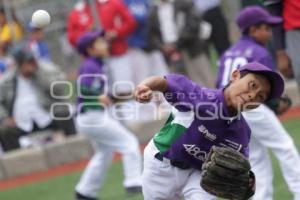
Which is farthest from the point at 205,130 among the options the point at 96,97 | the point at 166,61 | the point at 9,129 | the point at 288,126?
the point at 166,61

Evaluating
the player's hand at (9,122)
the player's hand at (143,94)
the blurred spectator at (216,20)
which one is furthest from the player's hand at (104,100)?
the blurred spectator at (216,20)

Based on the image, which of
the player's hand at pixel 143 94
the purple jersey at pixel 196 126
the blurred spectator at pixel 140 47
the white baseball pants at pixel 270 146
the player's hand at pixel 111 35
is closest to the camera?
the player's hand at pixel 143 94

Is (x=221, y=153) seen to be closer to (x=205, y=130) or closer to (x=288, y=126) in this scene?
(x=205, y=130)

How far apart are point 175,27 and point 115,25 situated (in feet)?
3.59

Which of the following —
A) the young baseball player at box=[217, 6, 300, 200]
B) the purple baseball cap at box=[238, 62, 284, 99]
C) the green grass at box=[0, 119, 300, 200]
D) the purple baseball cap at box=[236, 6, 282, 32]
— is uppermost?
the purple baseball cap at box=[236, 6, 282, 32]

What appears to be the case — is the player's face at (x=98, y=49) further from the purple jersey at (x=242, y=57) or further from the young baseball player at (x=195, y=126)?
the young baseball player at (x=195, y=126)

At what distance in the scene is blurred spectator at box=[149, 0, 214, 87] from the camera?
40.3 ft

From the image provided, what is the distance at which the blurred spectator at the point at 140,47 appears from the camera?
12.2m

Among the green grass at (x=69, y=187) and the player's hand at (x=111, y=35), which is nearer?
the green grass at (x=69, y=187)

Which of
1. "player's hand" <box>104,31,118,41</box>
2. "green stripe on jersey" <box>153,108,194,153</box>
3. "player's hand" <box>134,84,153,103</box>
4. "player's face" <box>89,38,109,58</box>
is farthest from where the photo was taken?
"player's hand" <box>104,31,118,41</box>

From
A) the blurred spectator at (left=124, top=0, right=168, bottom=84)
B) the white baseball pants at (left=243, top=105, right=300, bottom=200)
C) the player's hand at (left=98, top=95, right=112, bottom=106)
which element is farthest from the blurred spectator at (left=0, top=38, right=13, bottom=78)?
the white baseball pants at (left=243, top=105, right=300, bottom=200)

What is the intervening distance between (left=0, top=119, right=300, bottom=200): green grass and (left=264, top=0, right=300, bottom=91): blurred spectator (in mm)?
1193

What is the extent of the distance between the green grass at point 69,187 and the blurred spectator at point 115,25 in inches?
55.3

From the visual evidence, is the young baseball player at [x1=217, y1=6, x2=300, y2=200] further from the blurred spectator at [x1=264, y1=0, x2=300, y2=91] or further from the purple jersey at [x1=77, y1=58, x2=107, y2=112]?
the purple jersey at [x1=77, y1=58, x2=107, y2=112]
